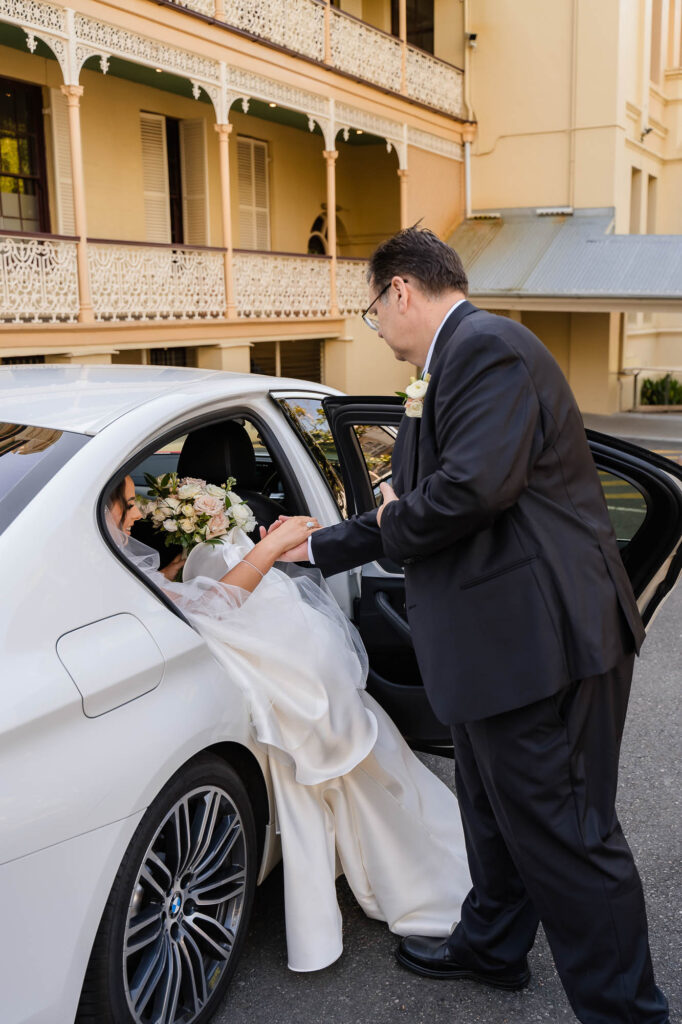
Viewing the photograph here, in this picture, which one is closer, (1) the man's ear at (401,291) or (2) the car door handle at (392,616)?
(1) the man's ear at (401,291)

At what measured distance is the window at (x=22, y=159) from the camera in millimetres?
12961

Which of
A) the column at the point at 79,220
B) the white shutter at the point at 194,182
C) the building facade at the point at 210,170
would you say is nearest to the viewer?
the column at the point at 79,220

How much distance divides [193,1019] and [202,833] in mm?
502

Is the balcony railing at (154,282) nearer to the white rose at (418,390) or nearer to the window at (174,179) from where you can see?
the window at (174,179)

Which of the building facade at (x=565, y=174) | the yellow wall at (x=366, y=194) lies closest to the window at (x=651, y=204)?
the building facade at (x=565, y=174)

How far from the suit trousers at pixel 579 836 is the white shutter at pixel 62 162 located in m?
12.4

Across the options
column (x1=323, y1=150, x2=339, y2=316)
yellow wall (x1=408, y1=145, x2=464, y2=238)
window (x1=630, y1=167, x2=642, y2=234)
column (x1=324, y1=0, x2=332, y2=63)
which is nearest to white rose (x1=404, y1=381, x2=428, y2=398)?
column (x1=323, y1=150, x2=339, y2=316)

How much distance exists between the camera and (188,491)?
3242 millimetres

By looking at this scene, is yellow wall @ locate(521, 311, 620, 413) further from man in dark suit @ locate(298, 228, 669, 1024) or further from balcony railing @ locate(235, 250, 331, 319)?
man in dark suit @ locate(298, 228, 669, 1024)

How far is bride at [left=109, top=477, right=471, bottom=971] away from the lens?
9.02ft

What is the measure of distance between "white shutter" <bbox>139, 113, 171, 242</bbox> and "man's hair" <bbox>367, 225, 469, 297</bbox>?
13664mm

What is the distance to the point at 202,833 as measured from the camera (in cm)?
246

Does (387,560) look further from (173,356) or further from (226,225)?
(173,356)

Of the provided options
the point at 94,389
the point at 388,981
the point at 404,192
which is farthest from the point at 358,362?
the point at 388,981
